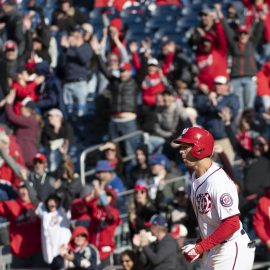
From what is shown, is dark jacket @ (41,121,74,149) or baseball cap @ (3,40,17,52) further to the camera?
baseball cap @ (3,40,17,52)

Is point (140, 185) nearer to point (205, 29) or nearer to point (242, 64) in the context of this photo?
point (242, 64)

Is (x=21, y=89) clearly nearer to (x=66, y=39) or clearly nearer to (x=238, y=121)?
(x=66, y=39)

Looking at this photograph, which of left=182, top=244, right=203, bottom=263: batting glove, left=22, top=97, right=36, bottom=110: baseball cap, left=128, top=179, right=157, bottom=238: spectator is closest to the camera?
left=182, top=244, right=203, bottom=263: batting glove

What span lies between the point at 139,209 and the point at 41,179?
1.69m

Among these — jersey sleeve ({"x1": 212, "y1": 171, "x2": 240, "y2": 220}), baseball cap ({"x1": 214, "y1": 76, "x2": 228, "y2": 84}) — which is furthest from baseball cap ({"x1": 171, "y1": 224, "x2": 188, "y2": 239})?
jersey sleeve ({"x1": 212, "y1": 171, "x2": 240, "y2": 220})

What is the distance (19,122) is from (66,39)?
2.73 metres

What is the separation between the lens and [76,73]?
17.1 m

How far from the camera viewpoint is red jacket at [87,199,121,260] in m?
13.3

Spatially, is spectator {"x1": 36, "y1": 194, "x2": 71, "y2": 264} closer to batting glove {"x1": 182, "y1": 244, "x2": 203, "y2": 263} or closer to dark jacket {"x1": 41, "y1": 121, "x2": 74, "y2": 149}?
dark jacket {"x1": 41, "y1": 121, "x2": 74, "y2": 149}

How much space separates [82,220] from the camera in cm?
1371

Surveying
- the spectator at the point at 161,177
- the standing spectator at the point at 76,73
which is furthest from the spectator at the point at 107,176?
the standing spectator at the point at 76,73

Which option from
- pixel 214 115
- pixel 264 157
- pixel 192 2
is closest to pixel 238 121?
pixel 214 115

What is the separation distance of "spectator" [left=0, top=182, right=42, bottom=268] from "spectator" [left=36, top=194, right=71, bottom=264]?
0.24m

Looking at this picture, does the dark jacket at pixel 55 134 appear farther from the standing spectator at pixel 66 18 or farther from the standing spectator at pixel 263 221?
the standing spectator at pixel 263 221
